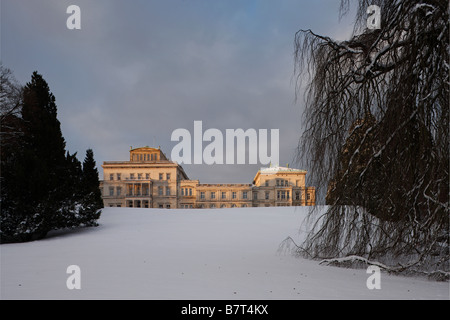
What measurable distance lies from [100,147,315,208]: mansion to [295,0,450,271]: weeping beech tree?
57243 mm

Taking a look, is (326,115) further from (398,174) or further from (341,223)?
(341,223)

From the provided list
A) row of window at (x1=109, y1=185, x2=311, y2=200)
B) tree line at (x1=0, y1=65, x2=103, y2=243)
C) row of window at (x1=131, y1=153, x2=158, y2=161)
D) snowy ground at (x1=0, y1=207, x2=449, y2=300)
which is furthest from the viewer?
row of window at (x1=131, y1=153, x2=158, y2=161)

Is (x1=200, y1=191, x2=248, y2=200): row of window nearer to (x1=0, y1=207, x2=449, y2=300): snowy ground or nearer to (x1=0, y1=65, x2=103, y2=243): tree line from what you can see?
(x1=0, y1=65, x2=103, y2=243): tree line

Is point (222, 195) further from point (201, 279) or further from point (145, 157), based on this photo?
point (201, 279)

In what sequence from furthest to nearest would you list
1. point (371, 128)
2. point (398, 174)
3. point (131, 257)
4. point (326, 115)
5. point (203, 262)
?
point (131, 257), point (203, 262), point (326, 115), point (371, 128), point (398, 174)

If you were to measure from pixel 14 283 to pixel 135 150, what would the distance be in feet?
206

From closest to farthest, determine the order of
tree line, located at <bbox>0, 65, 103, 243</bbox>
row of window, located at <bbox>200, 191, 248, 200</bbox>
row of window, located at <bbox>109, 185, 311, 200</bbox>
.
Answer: tree line, located at <bbox>0, 65, 103, 243</bbox> < row of window, located at <bbox>109, 185, 311, 200</bbox> < row of window, located at <bbox>200, 191, 248, 200</bbox>

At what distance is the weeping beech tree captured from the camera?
4910 millimetres

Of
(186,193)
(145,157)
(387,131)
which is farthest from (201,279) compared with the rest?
(145,157)

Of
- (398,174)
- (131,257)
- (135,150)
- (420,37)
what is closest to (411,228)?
(398,174)

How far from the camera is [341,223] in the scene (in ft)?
21.1

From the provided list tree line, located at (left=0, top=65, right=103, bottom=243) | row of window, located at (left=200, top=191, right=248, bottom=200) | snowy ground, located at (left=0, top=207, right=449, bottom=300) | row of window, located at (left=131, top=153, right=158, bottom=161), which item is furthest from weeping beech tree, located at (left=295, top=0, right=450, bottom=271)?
row of window, located at (left=131, top=153, right=158, bottom=161)

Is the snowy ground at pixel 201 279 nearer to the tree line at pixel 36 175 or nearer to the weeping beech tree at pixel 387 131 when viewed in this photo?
the weeping beech tree at pixel 387 131

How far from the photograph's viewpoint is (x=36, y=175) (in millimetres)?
13664
